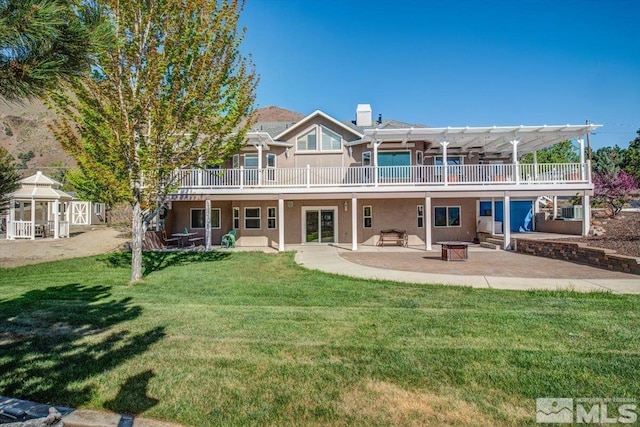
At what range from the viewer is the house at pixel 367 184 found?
16656 mm

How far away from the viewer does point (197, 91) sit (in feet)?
29.8

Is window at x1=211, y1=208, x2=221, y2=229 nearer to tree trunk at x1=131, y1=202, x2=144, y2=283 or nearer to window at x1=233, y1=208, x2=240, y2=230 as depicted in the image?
window at x1=233, y1=208, x2=240, y2=230

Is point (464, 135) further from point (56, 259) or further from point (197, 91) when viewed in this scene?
point (56, 259)

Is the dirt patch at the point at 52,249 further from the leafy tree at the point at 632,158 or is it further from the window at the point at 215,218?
the leafy tree at the point at 632,158

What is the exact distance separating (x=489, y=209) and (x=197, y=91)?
17377 mm

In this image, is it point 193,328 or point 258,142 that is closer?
point 193,328

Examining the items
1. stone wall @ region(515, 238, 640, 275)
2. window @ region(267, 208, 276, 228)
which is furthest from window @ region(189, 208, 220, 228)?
stone wall @ region(515, 238, 640, 275)

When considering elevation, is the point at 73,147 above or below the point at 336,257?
above

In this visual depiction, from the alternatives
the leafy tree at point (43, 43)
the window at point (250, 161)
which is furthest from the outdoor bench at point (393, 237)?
the leafy tree at point (43, 43)

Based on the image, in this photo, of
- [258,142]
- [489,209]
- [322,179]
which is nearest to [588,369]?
[322,179]

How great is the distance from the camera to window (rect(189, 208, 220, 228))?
19.9 meters

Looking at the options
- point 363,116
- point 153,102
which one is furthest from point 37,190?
point 363,116

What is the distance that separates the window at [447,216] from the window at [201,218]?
1195 centimetres

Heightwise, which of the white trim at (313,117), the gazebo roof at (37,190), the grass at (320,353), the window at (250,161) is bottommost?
the grass at (320,353)
